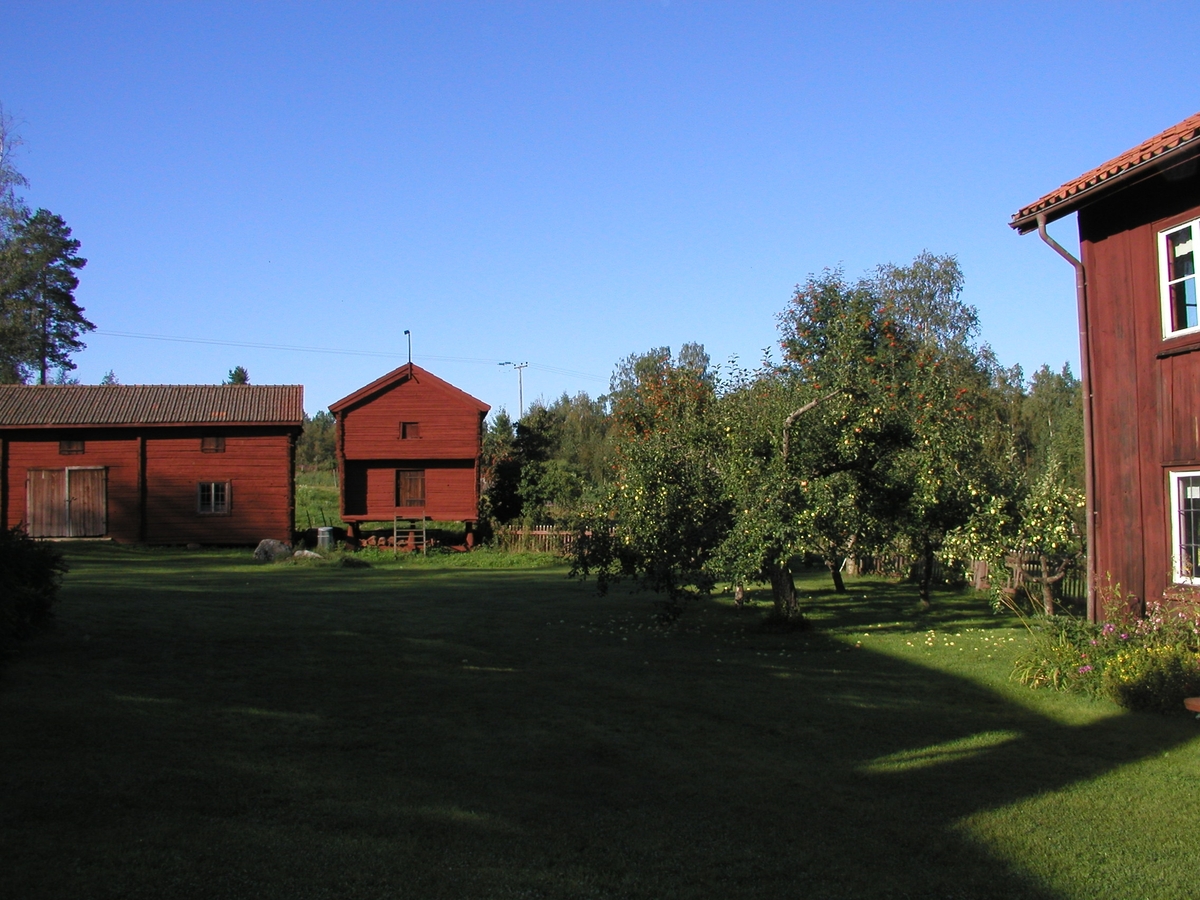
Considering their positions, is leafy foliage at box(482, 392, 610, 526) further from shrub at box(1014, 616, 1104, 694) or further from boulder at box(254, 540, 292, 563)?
shrub at box(1014, 616, 1104, 694)

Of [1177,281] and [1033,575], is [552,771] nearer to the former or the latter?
[1177,281]

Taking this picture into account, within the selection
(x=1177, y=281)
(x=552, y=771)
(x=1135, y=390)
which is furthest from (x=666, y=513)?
(x=552, y=771)

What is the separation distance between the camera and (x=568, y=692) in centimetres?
998

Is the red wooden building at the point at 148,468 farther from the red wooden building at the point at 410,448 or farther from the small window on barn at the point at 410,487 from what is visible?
the small window on barn at the point at 410,487

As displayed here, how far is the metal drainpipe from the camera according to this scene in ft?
40.8

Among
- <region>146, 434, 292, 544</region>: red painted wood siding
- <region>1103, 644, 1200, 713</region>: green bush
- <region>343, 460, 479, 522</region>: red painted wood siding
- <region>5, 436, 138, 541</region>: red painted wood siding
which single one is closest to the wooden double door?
<region>5, 436, 138, 541</region>: red painted wood siding

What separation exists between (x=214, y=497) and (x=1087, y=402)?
27.5 meters

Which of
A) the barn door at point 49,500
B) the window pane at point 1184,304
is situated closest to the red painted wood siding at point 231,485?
the barn door at point 49,500

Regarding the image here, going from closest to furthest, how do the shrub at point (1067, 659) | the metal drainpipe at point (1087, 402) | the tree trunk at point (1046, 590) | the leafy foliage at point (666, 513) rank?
the shrub at point (1067, 659) < the metal drainpipe at point (1087, 402) < the leafy foliage at point (666, 513) < the tree trunk at point (1046, 590)

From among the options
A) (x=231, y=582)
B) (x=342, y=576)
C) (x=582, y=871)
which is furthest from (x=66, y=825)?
(x=342, y=576)

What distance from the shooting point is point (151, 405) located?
110 ft

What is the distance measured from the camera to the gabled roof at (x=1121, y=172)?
1058 cm

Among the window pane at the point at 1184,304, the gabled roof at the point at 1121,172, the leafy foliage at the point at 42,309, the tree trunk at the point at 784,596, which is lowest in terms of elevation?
the tree trunk at the point at 784,596

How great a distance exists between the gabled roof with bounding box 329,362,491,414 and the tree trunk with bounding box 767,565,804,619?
2125 cm
